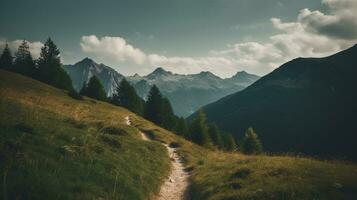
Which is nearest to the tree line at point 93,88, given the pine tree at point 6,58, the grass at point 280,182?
the pine tree at point 6,58

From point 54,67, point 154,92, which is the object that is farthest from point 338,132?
point 54,67

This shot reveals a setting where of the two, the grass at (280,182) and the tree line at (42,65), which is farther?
the tree line at (42,65)

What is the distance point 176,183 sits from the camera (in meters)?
17.1

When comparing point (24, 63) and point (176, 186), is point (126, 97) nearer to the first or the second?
point (24, 63)

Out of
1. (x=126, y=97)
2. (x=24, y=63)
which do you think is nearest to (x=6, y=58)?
(x=24, y=63)

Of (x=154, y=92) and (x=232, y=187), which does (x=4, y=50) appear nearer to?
(x=154, y=92)

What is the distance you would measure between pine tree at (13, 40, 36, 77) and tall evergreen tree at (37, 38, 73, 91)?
227cm

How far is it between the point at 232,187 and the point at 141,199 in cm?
469

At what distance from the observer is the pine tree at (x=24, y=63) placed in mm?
76512

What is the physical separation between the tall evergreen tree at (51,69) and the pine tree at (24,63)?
2.27 m

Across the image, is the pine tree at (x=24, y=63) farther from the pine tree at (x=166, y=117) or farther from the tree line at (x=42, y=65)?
the pine tree at (x=166, y=117)

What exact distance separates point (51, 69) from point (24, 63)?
30.5 ft

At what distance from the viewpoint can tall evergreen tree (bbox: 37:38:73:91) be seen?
78.2 meters

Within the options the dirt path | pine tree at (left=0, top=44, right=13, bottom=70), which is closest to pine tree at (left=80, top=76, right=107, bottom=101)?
pine tree at (left=0, top=44, right=13, bottom=70)
